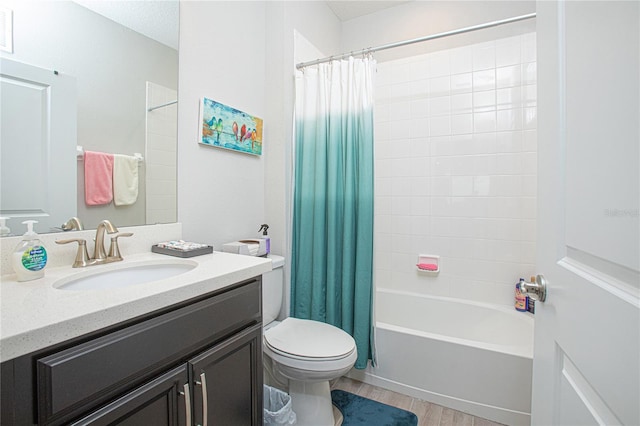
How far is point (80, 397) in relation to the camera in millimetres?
623

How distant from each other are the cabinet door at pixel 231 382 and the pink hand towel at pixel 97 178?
2.45 ft

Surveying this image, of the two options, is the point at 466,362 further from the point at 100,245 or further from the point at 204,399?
the point at 100,245

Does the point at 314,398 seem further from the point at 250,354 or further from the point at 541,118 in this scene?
the point at 541,118

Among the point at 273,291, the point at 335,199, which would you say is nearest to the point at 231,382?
the point at 273,291

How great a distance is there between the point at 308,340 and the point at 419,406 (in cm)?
79

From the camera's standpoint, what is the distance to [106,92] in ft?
3.94

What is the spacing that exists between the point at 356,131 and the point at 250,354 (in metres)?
1.30

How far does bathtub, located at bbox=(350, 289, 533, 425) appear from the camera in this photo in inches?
61.0

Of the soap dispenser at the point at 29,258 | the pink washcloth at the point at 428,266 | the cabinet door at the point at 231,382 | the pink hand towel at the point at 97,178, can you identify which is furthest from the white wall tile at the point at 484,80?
the soap dispenser at the point at 29,258

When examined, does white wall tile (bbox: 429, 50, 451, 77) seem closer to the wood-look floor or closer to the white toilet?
the white toilet

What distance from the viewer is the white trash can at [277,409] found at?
1.34 m

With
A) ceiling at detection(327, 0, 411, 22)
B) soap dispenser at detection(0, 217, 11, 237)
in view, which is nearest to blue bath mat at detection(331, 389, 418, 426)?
soap dispenser at detection(0, 217, 11, 237)

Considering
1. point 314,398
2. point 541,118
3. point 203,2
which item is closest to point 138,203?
point 203,2

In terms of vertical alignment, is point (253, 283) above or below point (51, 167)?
below
